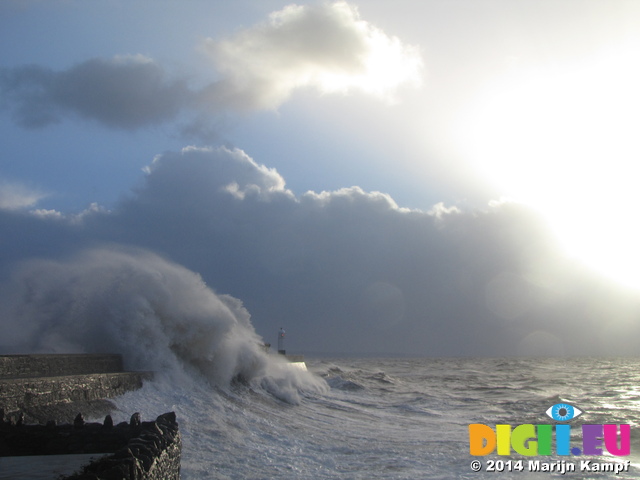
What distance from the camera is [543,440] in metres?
12.2

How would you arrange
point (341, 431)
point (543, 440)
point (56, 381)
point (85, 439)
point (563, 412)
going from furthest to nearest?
point (563, 412) < point (341, 431) < point (543, 440) < point (56, 381) < point (85, 439)

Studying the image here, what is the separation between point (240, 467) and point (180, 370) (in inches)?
295

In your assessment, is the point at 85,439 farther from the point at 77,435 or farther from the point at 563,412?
the point at 563,412

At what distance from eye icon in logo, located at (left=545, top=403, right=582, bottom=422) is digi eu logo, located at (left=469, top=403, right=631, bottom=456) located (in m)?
2.80

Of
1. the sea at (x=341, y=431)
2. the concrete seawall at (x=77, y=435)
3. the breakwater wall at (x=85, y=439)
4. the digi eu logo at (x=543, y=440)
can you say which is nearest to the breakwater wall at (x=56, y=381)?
the concrete seawall at (x=77, y=435)

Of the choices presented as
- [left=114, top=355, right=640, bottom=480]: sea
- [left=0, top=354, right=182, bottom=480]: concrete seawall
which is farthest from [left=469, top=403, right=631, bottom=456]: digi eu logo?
[left=0, top=354, right=182, bottom=480]: concrete seawall

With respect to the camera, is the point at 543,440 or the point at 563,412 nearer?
the point at 543,440

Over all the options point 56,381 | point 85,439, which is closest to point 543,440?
point 85,439

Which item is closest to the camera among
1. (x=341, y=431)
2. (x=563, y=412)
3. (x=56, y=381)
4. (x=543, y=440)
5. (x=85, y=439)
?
(x=85, y=439)

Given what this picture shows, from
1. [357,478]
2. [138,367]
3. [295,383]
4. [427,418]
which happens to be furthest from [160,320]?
[357,478]

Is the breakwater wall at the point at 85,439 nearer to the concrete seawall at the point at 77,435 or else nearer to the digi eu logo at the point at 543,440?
the concrete seawall at the point at 77,435

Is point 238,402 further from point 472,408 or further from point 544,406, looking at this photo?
point 544,406

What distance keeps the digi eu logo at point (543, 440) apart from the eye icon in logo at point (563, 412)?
2804 mm

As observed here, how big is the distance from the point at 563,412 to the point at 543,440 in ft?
26.5
